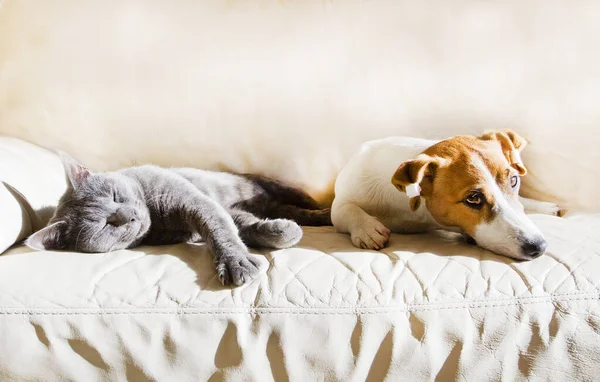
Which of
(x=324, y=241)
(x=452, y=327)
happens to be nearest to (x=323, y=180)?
(x=324, y=241)

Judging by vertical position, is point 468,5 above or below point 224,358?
above

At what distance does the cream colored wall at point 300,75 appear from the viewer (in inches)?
61.7

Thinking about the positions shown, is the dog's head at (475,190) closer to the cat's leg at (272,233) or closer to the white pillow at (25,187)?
the cat's leg at (272,233)

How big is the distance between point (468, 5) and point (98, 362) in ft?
4.47

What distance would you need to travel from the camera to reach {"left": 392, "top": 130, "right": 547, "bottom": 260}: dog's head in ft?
3.97

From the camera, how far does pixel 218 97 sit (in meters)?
1.62

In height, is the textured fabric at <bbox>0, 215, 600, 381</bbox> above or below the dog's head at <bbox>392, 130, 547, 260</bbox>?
below

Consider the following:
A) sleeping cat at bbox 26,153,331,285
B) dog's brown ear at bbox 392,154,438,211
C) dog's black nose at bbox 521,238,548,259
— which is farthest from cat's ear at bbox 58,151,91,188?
dog's black nose at bbox 521,238,548,259

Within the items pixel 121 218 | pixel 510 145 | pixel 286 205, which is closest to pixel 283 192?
pixel 286 205

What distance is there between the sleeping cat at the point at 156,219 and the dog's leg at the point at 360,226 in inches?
5.9

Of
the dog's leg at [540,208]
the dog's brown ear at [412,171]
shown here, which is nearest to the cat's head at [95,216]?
the dog's brown ear at [412,171]

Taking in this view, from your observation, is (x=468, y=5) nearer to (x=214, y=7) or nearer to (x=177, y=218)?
(x=214, y=7)

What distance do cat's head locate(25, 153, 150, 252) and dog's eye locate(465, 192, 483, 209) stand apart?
766 mm

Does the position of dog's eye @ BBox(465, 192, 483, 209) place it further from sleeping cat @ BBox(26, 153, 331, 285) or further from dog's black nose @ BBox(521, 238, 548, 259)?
sleeping cat @ BBox(26, 153, 331, 285)
